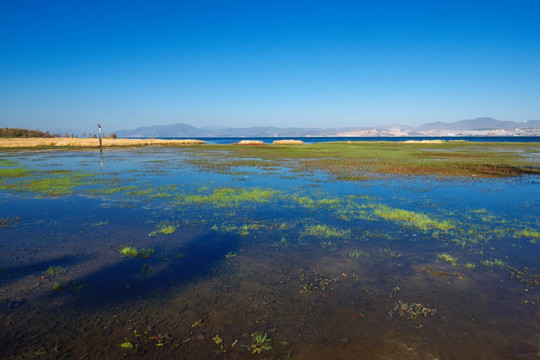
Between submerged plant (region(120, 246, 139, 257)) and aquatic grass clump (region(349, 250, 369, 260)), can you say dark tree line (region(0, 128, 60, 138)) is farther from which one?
aquatic grass clump (region(349, 250, 369, 260))

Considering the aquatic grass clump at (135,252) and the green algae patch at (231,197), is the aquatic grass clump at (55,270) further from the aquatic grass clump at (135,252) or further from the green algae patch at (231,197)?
the green algae patch at (231,197)

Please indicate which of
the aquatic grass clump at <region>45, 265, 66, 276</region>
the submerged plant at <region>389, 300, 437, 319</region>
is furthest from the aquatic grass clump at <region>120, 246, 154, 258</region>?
the submerged plant at <region>389, 300, 437, 319</region>

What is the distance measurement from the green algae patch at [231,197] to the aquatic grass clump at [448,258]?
10799 mm

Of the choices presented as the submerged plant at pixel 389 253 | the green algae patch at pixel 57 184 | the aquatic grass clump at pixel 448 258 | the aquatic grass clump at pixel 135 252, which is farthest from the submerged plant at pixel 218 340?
the green algae patch at pixel 57 184

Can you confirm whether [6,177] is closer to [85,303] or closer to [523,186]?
[85,303]

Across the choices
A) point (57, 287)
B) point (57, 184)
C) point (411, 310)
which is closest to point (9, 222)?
point (57, 287)

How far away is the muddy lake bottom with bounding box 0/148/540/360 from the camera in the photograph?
6.18 metres

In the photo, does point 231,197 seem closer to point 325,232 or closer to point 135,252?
point 325,232

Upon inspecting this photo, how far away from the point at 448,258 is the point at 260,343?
25.9ft

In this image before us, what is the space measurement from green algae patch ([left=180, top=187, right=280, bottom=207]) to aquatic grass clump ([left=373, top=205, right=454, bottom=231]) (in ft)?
23.6

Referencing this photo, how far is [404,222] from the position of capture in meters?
14.6

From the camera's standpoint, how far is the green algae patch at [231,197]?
18.6 metres

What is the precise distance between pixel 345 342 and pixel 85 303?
655cm

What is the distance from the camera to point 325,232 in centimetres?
1316
